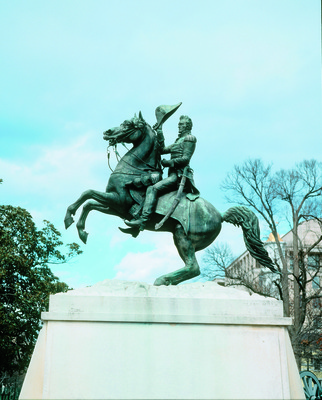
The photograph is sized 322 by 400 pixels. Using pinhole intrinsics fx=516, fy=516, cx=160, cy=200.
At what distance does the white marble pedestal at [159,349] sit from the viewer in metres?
6.01

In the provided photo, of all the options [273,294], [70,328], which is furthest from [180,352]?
[273,294]

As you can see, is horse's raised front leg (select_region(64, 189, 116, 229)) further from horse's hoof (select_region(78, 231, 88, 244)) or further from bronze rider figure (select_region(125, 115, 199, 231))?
bronze rider figure (select_region(125, 115, 199, 231))

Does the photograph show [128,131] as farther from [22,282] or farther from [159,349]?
[22,282]

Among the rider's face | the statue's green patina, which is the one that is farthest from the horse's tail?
the rider's face

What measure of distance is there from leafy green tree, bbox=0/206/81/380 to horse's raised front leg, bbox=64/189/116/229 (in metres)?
10.8

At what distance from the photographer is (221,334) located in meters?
6.32

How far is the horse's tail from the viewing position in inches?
312

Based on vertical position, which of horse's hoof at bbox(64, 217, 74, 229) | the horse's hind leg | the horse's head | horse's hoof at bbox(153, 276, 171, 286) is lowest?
horse's hoof at bbox(153, 276, 171, 286)

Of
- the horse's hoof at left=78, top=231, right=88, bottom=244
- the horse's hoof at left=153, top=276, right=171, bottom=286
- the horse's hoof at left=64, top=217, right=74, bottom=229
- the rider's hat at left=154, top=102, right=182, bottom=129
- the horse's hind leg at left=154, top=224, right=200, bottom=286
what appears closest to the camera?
the horse's hoof at left=153, top=276, right=171, bottom=286

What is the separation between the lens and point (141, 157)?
812cm

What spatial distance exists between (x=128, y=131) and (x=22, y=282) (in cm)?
1263

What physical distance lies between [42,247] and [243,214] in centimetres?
1326

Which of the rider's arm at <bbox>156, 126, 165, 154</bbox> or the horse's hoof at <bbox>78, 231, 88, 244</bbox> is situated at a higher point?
the rider's arm at <bbox>156, 126, 165, 154</bbox>

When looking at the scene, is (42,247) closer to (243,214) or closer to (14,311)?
(14,311)
